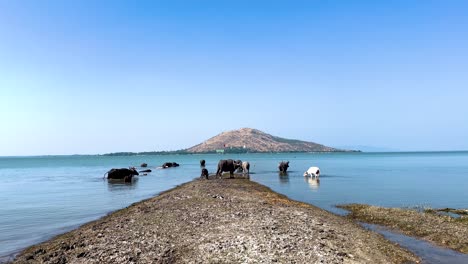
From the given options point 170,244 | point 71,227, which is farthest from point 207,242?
point 71,227

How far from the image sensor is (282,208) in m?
27.7

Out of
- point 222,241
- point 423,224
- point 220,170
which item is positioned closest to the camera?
point 222,241

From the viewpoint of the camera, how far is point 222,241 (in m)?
17.8

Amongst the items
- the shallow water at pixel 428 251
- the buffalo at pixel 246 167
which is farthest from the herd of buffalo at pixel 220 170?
the shallow water at pixel 428 251

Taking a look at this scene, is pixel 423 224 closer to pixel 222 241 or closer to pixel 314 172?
pixel 222 241

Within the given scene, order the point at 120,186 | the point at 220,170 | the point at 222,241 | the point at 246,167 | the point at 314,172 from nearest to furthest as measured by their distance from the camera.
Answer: the point at 222,241 < the point at 120,186 < the point at 220,170 < the point at 314,172 < the point at 246,167

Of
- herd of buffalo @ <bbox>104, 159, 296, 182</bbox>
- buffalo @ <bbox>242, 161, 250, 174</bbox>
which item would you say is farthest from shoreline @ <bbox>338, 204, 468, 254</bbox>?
buffalo @ <bbox>242, 161, 250, 174</bbox>

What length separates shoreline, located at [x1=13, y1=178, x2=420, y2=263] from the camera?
16.0 metres

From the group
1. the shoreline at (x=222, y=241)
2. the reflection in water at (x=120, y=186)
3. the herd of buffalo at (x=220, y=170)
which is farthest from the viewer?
the herd of buffalo at (x=220, y=170)

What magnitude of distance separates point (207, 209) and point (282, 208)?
5.58m

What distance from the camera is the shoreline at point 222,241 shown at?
16.0m

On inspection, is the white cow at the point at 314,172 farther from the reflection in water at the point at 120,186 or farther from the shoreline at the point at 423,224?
the shoreline at the point at 423,224

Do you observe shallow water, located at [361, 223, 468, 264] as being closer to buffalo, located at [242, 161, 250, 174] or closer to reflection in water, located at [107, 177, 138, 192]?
reflection in water, located at [107, 177, 138, 192]

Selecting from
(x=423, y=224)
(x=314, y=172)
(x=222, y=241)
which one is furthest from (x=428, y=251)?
(x=314, y=172)
